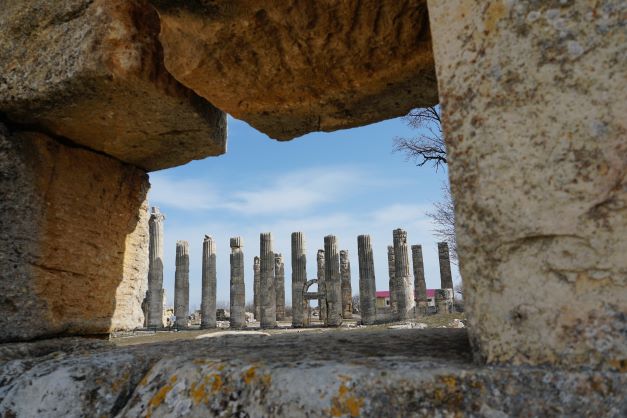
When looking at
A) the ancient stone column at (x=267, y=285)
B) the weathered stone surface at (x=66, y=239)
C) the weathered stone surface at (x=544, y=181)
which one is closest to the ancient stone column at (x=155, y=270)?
the ancient stone column at (x=267, y=285)

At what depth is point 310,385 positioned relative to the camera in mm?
1160

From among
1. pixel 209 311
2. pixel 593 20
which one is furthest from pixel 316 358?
pixel 209 311

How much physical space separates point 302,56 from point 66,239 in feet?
5.94

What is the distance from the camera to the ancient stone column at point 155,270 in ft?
84.0

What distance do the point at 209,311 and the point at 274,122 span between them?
2583 cm

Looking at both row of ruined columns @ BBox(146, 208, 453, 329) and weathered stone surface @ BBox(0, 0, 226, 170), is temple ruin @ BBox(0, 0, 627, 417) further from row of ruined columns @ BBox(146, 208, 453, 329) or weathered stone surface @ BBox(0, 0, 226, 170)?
row of ruined columns @ BBox(146, 208, 453, 329)

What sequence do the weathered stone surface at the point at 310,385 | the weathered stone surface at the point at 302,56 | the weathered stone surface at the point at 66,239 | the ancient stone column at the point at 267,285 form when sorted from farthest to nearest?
the ancient stone column at the point at 267,285 < the weathered stone surface at the point at 66,239 < the weathered stone surface at the point at 302,56 < the weathered stone surface at the point at 310,385

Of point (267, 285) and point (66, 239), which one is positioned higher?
point (267, 285)

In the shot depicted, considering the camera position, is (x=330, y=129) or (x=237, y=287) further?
(x=237, y=287)

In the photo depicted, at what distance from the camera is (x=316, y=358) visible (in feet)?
4.63

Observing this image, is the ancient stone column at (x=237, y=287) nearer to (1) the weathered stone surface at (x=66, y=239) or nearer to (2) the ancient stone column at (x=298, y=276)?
(2) the ancient stone column at (x=298, y=276)

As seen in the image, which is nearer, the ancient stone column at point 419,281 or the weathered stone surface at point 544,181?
the weathered stone surface at point 544,181

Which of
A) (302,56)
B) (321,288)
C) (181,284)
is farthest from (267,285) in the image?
(302,56)

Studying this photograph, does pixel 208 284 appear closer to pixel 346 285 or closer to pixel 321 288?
pixel 321 288
